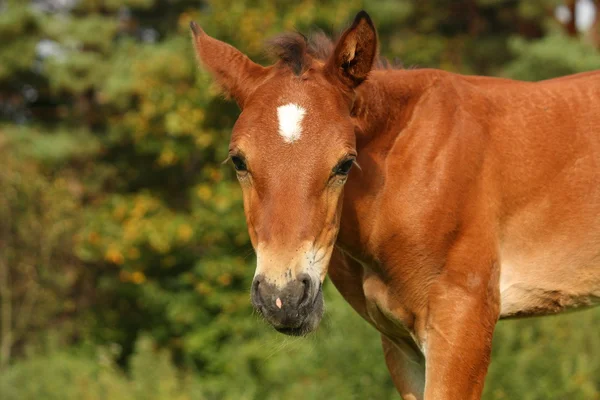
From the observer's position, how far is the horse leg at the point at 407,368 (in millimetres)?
5215

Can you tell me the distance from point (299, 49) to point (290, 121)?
552 millimetres

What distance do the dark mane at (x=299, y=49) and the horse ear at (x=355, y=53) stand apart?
154 mm

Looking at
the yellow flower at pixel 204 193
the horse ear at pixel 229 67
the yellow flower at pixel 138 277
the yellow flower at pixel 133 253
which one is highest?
the horse ear at pixel 229 67

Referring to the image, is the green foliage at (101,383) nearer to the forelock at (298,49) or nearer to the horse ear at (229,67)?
the horse ear at (229,67)

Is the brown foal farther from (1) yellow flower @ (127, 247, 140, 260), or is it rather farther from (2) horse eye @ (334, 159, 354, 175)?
(1) yellow flower @ (127, 247, 140, 260)

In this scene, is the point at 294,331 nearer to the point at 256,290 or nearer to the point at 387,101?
the point at 256,290

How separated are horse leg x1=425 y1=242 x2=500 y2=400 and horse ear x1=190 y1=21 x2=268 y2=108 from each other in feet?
4.64

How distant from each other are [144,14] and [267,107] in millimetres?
23229

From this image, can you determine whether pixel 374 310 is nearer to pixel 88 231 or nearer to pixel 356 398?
pixel 356 398

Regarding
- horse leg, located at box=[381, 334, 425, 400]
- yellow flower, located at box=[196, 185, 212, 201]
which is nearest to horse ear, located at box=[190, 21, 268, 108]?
horse leg, located at box=[381, 334, 425, 400]

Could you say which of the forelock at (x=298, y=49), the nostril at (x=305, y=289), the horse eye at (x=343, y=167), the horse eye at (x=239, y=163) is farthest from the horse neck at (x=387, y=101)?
the nostril at (x=305, y=289)

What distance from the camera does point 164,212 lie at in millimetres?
19016

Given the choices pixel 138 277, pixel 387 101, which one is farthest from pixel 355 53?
pixel 138 277

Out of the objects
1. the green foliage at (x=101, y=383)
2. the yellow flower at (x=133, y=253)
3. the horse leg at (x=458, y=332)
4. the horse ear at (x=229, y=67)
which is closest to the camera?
the horse leg at (x=458, y=332)
